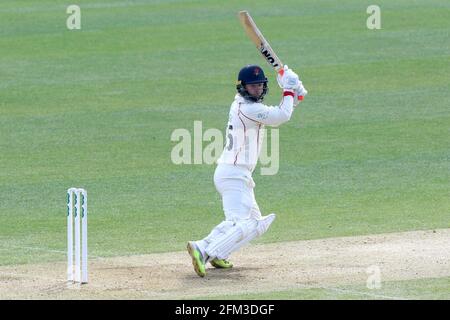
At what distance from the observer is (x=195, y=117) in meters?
18.4

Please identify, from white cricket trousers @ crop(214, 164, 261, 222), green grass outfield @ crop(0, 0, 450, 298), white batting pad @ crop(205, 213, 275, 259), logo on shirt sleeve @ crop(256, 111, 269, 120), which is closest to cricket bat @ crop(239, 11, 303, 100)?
logo on shirt sleeve @ crop(256, 111, 269, 120)

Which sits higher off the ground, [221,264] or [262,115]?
[262,115]

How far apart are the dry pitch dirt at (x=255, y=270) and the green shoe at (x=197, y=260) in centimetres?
8

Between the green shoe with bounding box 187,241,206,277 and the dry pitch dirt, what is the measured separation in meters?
0.08

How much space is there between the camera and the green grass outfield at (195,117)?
12.7 meters

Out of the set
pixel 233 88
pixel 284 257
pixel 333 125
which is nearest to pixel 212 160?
pixel 333 125

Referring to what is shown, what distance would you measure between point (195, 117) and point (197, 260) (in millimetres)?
8613

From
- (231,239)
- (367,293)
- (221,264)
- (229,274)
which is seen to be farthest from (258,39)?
(367,293)

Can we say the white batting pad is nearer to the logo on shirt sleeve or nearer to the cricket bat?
the logo on shirt sleeve

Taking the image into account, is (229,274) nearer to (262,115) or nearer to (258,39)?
(262,115)

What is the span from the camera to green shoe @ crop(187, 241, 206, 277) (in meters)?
9.90

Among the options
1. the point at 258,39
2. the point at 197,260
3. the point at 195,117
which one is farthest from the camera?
the point at 195,117

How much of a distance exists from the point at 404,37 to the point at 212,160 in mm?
8893
